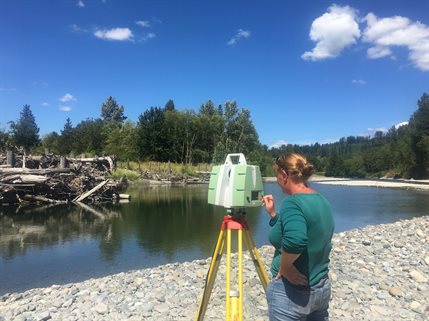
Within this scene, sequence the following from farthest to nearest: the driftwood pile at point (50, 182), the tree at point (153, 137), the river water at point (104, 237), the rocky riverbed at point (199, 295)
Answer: the tree at point (153, 137) → the driftwood pile at point (50, 182) → the river water at point (104, 237) → the rocky riverbed at point (199, 295)

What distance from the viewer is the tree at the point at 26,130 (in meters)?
66.6

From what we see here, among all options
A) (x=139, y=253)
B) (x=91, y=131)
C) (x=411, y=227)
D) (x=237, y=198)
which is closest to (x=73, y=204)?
(x=139, y=253)

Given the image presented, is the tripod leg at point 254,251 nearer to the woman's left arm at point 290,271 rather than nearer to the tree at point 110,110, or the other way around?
the woman's left arm at point 290,271

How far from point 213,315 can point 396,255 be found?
18.3ft

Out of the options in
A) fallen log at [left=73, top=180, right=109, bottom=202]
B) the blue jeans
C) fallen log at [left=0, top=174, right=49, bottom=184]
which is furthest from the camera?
fallen log at [left=73, top=180, right=109, bottom=202]

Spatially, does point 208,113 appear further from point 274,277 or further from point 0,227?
point 274,277

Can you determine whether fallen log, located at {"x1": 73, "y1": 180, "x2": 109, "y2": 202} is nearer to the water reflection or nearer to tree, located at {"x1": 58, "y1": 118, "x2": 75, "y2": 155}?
the water reflection

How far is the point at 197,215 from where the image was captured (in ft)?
63.5

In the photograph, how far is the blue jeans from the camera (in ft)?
9.29

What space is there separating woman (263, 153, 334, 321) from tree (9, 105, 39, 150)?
67.7 m

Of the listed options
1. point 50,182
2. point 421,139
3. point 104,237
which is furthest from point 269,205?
point 421,139

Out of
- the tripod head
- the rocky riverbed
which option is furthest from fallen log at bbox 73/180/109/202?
the tripod head

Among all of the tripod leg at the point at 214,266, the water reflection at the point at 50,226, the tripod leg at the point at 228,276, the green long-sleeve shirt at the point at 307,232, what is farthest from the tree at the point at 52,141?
the green long-sleeve shirt at the point at 307,232

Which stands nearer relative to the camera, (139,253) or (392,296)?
(392,296)
